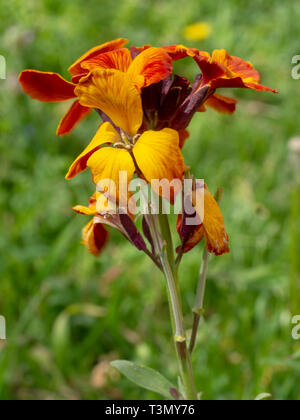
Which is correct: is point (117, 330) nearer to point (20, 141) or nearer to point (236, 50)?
point (20, 141)

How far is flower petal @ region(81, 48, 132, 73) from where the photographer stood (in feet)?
3.54

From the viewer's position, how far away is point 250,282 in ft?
7.36

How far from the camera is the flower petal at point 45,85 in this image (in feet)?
3.72

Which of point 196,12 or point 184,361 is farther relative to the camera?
point 196,12

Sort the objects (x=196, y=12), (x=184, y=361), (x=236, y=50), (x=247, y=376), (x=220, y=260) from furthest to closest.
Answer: (x=196, y=12)
(x=236, y=50)
(x=220, y=260)
(x=247, y=376)
(x=184, y=361)

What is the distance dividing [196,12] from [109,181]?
3.62 metres

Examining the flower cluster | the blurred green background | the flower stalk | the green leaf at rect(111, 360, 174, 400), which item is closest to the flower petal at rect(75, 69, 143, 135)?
the flower cluster

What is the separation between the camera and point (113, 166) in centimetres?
101

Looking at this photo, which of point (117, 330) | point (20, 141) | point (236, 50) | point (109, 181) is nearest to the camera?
point (109, 181)

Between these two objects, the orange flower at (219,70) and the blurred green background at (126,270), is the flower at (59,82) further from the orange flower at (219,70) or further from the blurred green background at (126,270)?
the blurred green background at (126,270)

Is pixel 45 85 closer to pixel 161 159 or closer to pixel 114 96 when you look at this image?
pixel 114 96

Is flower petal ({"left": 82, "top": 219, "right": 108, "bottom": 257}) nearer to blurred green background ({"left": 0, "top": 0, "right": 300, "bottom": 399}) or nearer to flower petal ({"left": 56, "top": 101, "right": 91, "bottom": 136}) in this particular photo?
flower petal ({"left": 56, "top": 101, "right": 91, "bottom": 136})

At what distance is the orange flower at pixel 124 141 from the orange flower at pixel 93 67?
1.4 inches

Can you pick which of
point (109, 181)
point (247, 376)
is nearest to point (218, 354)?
point (247, 376)
